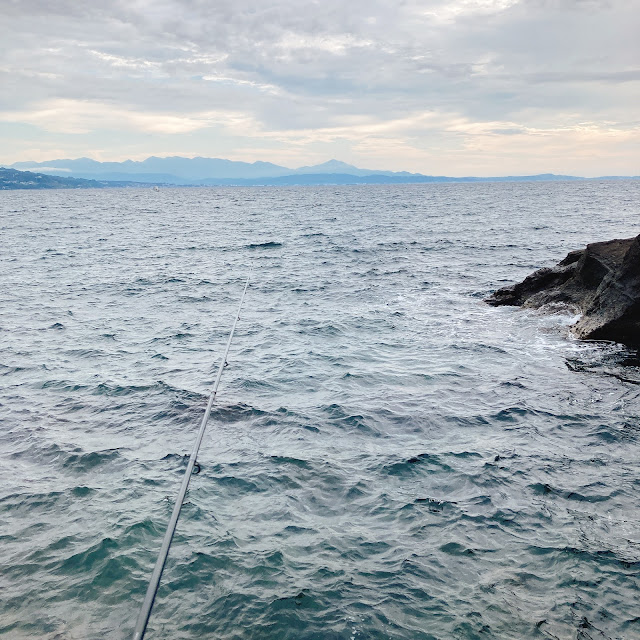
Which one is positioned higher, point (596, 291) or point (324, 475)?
point (596, 291)

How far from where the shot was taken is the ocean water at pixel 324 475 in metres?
5.85

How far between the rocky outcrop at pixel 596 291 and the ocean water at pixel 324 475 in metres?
0.68

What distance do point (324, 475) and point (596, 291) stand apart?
12.0m

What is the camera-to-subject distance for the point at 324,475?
28.2 ft

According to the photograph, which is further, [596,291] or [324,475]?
[596,291]

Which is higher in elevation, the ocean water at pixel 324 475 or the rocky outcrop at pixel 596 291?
the rocky outcrop at pixel 596 291

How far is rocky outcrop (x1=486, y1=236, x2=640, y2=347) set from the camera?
1427 centimetres

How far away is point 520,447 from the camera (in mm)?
9430

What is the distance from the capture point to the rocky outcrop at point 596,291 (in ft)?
46.8

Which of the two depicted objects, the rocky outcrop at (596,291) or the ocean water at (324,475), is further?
the rocky outcrop at (596,291)

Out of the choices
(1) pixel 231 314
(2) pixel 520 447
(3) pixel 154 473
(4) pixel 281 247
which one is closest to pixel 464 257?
(4) pixel 281 247

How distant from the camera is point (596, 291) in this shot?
16.3 meters

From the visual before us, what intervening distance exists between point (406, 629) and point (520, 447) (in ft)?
15.8

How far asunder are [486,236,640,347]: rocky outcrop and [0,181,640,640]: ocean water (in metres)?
0.68
